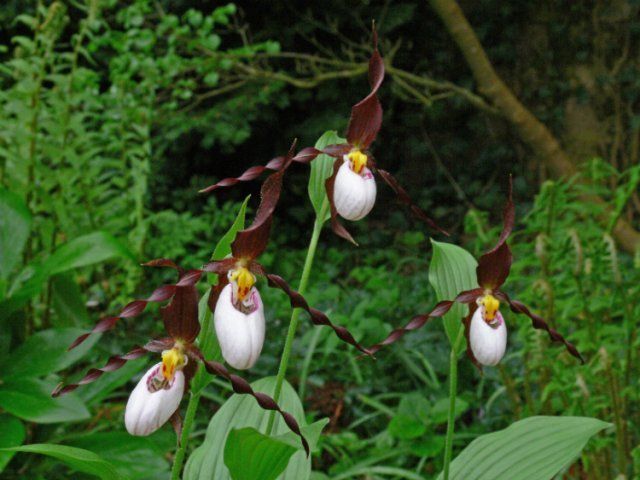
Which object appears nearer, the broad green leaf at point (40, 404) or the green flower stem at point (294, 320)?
the green flower stem at point (294, 320)

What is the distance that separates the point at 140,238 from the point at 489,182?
7.92ft

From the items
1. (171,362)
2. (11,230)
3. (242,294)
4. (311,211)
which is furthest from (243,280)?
(311,211)

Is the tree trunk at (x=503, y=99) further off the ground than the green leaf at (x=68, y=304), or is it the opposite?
the tree trunk at (x=503, y=99)

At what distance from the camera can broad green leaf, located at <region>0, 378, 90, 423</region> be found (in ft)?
4.82

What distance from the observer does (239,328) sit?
2.62ft

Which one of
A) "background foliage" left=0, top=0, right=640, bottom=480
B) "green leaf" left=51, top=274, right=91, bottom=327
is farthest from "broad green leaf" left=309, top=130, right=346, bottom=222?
"green leaf" left=51, top=274, right=91, bottom=327

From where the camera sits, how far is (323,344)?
96.7 inches

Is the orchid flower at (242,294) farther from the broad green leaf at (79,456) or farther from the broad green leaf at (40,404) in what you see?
the broad green leaf at (40,404)

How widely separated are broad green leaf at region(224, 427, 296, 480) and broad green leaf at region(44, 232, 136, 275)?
963mm

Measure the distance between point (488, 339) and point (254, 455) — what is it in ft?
1.04

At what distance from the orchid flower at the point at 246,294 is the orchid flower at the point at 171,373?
3 centimetres

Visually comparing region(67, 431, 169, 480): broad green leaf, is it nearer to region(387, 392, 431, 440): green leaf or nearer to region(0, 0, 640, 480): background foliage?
region(0, 0, 640, 480): background foliage

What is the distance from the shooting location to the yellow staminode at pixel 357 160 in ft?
2.98

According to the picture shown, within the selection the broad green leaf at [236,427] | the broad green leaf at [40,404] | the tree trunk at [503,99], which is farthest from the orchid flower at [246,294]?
the tree trunk at [503,99]
